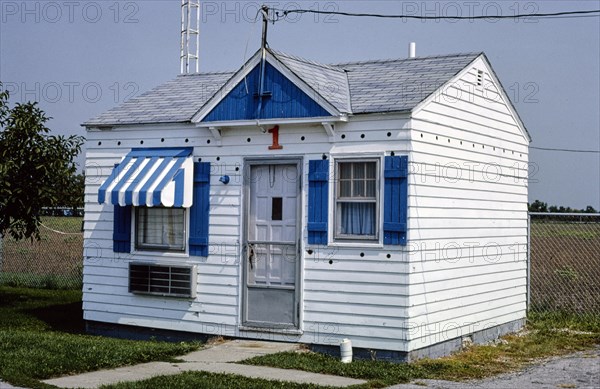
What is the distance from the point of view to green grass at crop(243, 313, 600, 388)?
1121cm

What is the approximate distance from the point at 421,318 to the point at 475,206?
2.57m

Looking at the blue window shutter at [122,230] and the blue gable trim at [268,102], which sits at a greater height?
the blue gable trim at [268,102]

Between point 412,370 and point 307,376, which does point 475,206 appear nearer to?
point 412,370

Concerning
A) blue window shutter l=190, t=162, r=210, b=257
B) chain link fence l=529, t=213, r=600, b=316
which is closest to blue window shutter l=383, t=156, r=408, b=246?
blue window shutter l=190, t=162, r=210, b=257

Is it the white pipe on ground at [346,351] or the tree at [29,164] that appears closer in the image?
the white pipe on ground at [346,351]

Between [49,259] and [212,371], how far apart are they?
15430 millimetres

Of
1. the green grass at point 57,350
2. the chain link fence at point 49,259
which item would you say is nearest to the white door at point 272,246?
the green grass at point 57,350

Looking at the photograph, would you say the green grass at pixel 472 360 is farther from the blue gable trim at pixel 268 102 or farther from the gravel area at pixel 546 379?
the blue gable trim at pixel 268 102

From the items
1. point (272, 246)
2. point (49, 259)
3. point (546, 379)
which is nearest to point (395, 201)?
point (272, 246)

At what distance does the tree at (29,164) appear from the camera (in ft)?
53.0

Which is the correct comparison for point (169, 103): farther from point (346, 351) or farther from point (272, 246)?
point (346, 351)

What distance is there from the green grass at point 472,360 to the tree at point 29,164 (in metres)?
6.44

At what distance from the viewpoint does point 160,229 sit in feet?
47.3

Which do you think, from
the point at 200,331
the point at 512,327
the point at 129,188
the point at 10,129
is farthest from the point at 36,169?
the point at 512,327
